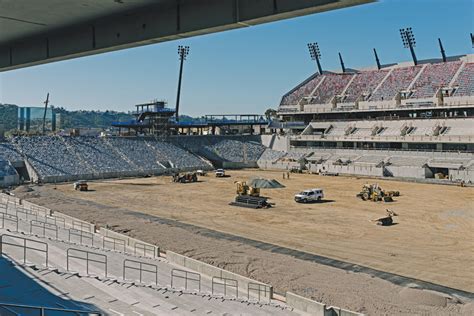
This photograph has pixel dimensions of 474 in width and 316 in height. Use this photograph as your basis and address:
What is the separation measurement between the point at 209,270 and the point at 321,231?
469 inches

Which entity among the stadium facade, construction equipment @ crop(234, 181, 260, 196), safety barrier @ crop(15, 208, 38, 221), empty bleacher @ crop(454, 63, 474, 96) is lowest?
safety barrier @ crop(15, 208, 38, 221)

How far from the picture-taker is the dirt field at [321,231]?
1738 centimetres

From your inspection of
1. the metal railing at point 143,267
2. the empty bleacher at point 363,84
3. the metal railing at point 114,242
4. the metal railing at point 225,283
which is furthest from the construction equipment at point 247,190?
the empty bleacher at point 363,84

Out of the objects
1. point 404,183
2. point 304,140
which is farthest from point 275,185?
point 304,140

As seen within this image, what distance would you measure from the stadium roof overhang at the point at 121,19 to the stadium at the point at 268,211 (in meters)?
2.60

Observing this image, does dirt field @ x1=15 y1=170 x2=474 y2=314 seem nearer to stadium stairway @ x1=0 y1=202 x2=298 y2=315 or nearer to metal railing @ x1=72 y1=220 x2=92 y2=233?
metal railing @ x1=72 y1=220 x2=92 y2=233

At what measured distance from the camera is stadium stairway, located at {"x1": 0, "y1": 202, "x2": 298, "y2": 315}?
43.2ft

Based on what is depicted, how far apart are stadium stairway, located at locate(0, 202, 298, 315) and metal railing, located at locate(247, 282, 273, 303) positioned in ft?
1.24

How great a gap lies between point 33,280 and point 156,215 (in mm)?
19432

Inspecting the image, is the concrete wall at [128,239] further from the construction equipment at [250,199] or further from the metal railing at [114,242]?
the construction equipment at [250,199]

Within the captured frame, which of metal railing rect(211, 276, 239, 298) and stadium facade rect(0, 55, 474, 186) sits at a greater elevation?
stadium facade rect(0, 55, 474, 186)

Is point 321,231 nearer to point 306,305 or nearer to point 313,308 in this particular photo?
point 306,305

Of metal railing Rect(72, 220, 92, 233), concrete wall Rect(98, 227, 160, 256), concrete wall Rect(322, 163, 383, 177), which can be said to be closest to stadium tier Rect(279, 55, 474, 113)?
concrete wall Rect(322, 163, 383, 177)

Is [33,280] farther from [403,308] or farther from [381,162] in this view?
[381,162]
